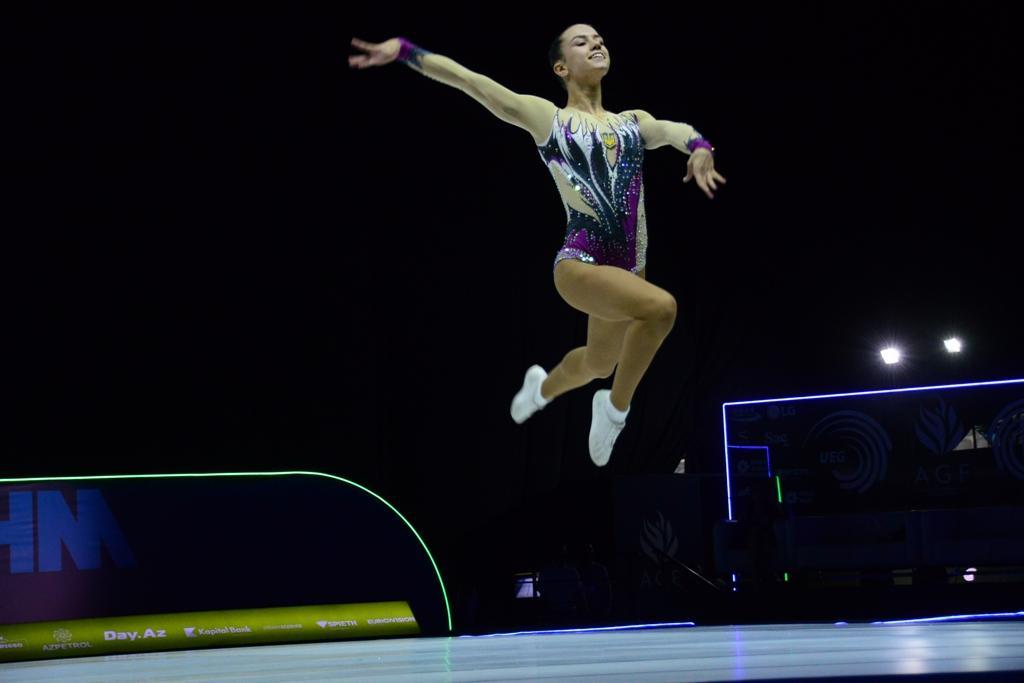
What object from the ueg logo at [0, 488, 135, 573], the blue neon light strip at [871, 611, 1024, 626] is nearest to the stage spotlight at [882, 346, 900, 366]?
the blue neon light strip at [871, 611, 1024, 626]

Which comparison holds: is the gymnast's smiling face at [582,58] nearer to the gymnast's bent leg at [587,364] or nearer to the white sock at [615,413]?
the gymnast's bent leg at [587,364]

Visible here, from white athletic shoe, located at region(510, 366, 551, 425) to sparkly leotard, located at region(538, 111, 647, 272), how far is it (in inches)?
36.3

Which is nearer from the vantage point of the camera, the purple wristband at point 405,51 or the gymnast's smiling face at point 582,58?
the purple wristband at point 405,51

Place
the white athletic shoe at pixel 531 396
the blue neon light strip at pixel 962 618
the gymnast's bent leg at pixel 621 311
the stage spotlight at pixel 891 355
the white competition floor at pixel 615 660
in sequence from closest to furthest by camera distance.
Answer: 1. the white competition floor at pixel 615 660
2. the gymnast's bent leg at pixel 621 311
3. the white athletic shoe at pixel 531 396
4. the blue neon light strip at pixel 962 618
5. the stage spotlight at pixel 891 355

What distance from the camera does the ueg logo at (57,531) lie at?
19.5 feet

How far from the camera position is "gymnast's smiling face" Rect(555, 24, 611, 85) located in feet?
16.8

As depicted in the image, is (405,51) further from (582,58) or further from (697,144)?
(697,144)

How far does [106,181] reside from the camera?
6.19 m

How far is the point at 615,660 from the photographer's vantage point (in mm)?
3713

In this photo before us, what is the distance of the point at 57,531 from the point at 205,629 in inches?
36.1

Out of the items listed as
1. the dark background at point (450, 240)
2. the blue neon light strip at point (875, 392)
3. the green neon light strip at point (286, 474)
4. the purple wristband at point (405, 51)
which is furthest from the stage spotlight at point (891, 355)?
the purple wristband at point (405, 51)

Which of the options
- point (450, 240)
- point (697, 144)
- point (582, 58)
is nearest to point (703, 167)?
point (697, 144)

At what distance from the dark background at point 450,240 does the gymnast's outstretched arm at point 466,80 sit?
1950 mm

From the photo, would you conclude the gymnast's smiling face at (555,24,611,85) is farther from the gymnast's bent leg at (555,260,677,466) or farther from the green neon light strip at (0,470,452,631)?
the green neon light strip at (0,470,452,631)
